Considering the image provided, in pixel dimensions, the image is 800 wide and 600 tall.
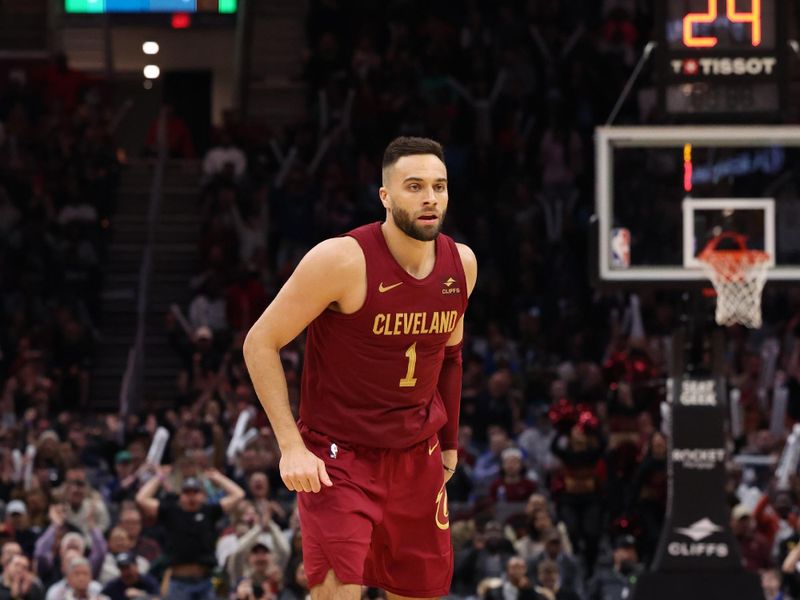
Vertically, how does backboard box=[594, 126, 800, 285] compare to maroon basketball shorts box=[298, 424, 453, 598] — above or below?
above

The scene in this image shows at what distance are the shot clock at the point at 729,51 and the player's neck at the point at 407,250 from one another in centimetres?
652

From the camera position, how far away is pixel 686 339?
13852 mm

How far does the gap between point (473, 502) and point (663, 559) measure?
2.60 m

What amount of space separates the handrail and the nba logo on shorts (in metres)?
7.29

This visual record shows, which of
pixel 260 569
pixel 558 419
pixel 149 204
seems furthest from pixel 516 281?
pixel 260 569

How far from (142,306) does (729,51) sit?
380 inches

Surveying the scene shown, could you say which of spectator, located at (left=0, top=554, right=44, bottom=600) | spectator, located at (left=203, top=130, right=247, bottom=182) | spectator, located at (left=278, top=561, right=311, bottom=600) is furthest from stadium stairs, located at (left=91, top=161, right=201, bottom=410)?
spectator, located at (left=278, top=561, right=311, bottom=600)

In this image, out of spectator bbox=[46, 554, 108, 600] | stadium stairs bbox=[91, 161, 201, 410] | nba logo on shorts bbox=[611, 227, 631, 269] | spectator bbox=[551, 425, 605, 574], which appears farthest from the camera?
stadium stairs bbox=[91, 161, 201, 410]

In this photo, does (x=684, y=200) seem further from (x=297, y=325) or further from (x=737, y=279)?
(x=297, y=325)

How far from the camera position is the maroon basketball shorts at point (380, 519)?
252 inches

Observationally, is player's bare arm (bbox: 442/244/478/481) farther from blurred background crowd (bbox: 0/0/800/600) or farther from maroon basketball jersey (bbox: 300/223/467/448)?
blurred background crowd (bbox: 0/0/800/600)

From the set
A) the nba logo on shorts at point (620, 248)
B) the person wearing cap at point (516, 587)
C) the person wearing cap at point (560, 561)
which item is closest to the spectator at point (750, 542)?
the person wearing cap at point (560, 561)

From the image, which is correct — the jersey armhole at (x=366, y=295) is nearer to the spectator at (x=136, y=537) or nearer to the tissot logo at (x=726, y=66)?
the tissot logo at (x=726, y=66)

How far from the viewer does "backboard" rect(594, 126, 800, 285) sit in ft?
42.4
